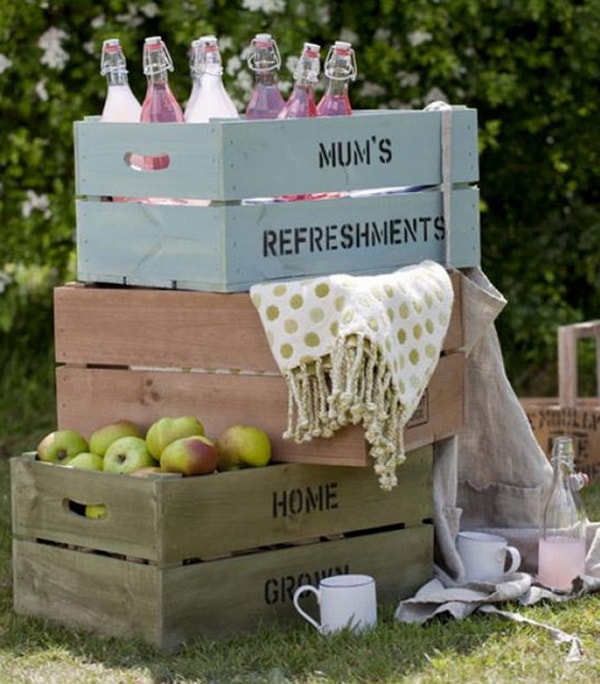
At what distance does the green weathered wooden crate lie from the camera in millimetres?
3592

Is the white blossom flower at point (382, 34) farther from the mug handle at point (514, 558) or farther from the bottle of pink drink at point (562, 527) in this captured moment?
the mug handle at point (514, 558)

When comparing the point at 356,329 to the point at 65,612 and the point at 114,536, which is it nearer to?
the point at 114,536

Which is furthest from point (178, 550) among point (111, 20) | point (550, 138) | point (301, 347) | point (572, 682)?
point (550, 138)

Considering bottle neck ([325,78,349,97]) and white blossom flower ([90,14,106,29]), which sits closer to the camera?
bottle neck ([325,78,349,97])

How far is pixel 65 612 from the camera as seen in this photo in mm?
3805

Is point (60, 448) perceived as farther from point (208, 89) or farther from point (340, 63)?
point (340, 63)

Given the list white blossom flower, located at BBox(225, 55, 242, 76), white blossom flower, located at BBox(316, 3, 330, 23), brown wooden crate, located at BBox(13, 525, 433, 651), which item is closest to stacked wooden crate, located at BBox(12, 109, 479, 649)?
brown wooden crate, located at BBox(13, 525, 433, 651)

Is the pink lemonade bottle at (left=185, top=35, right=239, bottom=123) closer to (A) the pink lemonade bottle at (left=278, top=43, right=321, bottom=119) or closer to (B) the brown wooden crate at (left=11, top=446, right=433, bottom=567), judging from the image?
(A) the pink lemonade bottle at (left=278, top=43, right=321, bottom=119)

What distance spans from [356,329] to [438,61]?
2.93m

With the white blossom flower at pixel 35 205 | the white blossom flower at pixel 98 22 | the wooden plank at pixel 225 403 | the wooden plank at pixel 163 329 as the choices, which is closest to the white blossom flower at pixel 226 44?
the white blossom flower at pixel 98 22

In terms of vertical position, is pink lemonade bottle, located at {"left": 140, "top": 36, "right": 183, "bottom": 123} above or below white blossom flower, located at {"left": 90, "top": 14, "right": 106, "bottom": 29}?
below

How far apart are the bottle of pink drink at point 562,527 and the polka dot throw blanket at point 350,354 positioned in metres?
0.54

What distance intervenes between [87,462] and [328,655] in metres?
0.71

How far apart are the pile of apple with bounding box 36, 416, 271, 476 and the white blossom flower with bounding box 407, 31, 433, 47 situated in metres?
2.78
